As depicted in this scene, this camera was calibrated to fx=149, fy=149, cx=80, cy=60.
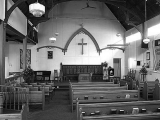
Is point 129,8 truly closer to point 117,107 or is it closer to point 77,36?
point 77,36

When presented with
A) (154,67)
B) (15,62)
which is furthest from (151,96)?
(15,62)

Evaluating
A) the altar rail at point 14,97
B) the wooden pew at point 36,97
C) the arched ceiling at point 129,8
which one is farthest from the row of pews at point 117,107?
the arched ceiling at point 129,8

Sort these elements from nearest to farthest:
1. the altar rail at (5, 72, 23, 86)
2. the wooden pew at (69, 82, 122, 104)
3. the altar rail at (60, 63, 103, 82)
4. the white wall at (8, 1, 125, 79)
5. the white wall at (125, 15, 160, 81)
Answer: the wooden pew at (69, 82, 122, 104) < the altar rail at (5, 72, 23, 86) < the white wall at (125, 15, 160, 81) < the altar rail at (60, 63, 103, 82) < the white wall at (8, 1, 125, 79)

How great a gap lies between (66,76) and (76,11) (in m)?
6.14

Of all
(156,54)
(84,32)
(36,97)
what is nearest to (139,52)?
(156,54)

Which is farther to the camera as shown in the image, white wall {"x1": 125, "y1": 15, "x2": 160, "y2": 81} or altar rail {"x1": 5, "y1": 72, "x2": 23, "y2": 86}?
white wall {"x1": 125, "y1": 15, "x2": 160, "y2": 81}

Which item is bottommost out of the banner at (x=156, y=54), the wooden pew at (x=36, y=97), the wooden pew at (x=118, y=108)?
the wooden pew at (x=36, y=97)

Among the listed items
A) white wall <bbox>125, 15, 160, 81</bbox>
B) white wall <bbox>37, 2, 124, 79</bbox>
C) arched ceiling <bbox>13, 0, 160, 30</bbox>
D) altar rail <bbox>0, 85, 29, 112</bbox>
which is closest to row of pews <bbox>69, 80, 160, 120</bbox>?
altar rail <bbox>0, 85, 29, 112</bbox>

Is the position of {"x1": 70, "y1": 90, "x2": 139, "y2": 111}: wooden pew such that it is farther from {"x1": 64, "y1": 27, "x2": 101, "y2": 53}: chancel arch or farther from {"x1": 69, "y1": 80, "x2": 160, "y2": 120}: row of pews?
{"x1": 64, "y1": 27, "x2": 101, "y2": 53}: chancel arch

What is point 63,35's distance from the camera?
1381 cm

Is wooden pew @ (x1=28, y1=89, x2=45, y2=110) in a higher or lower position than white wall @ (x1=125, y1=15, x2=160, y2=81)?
lower

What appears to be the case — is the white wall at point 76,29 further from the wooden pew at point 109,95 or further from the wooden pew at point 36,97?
the wooden pew at point 109,95

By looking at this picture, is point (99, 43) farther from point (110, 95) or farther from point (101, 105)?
point (101, 105)

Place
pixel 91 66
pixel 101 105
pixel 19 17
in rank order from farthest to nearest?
pixel 91 66, pixel 19 17, pixel 101 105
